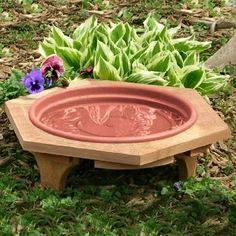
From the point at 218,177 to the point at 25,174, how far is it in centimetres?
123

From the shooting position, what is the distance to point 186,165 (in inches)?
175

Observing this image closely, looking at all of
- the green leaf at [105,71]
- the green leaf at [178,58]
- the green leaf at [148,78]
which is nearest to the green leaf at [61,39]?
the green leaf at [105,71]

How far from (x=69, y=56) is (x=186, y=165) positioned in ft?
4.69

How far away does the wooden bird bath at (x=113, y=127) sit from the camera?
4.10 m

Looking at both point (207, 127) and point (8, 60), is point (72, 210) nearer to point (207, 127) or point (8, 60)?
point (207, 127)

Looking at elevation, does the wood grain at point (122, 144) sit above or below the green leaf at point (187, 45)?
above

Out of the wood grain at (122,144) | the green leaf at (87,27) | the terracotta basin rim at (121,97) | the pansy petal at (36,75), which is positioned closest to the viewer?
the wood grain at (122,144)

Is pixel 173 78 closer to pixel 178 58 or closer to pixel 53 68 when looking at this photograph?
pixel 178 58

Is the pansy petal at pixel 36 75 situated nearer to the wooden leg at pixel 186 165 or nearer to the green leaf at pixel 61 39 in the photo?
the green leaf at pixel 61 39

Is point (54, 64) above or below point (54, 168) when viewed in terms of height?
above

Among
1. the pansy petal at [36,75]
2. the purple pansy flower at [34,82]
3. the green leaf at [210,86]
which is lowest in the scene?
the green leaf at [210,86]

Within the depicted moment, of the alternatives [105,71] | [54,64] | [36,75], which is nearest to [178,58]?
[105,71]

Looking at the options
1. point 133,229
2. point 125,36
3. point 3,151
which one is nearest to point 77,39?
point 125,36

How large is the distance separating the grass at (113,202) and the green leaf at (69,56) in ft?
2.62
